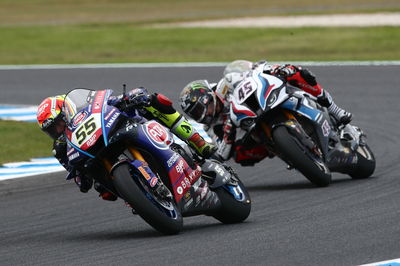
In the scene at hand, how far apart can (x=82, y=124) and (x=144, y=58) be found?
52.5 ft

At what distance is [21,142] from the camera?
45.2ft

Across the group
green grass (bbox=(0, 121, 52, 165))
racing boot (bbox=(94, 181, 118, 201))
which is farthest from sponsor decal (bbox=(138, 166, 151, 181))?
green grass (bbox=(0, 121, 52, 165))

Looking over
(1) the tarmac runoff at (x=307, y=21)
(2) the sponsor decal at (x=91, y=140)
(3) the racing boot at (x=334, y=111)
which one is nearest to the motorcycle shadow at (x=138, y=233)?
(2) the sponsor decal at (x=91, y=140)

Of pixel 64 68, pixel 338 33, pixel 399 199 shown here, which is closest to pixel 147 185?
pixel 399 199

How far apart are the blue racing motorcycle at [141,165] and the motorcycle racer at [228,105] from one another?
1.92 m

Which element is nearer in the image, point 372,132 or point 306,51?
point 372,132

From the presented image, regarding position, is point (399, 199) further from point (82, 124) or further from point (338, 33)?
point (338, 33)

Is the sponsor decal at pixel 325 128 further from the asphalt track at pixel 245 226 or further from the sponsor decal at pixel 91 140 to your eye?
the sponsor decal at pixel 91 140

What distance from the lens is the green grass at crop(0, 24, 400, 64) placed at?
2291cm

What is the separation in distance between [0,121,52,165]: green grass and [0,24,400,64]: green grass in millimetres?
7967

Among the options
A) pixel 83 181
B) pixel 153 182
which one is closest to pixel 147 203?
pixel 153 182

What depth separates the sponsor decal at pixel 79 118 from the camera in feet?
25.0

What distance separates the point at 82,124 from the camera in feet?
24.8

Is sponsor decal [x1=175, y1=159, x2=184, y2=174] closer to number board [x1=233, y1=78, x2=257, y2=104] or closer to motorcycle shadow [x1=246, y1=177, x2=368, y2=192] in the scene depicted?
number board [x1=233, y1=78, x2=257, y2=104]
